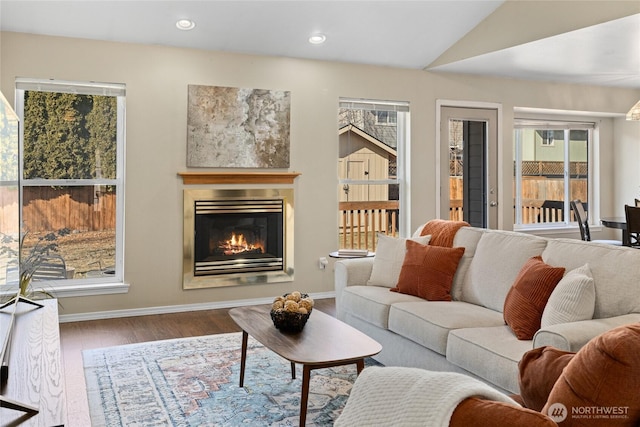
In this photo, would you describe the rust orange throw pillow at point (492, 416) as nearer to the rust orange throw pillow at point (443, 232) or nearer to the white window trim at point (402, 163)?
the rust orange throw pillow at point (443, 232)

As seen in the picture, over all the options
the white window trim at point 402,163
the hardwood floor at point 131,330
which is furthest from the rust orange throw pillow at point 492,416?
the white window trim at point 402,163

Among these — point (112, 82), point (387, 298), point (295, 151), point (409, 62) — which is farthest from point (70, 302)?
point (409, 62)

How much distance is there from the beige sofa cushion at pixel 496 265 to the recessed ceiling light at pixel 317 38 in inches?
103

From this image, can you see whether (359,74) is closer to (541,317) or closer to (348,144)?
(348,144)

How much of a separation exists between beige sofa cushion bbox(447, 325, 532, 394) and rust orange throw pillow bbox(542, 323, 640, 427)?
1.21 metres

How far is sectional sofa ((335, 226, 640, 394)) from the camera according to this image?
95.9 inches

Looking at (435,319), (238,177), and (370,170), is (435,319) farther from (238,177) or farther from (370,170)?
(370,170)

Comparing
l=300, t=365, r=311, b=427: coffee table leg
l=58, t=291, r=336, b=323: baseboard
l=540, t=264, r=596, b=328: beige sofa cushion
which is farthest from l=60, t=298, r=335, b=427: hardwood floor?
l=540, t=264, r=596, b=328: beige sofa cushion

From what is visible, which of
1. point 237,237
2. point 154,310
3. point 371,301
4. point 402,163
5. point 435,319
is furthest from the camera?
point 402,163

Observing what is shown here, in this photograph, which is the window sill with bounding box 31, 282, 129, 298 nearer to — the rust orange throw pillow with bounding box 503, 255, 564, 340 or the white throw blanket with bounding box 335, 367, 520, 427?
the rust orange throw pillow with bounding box 503, 255, 564, 340

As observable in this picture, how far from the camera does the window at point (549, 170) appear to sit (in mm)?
7398

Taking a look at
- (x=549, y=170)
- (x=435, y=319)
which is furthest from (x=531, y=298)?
(x=549, y=170)

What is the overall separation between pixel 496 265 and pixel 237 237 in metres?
2.87

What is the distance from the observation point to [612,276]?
8.41ft
